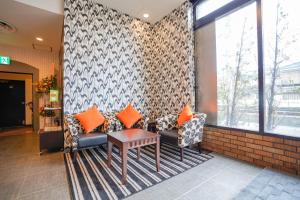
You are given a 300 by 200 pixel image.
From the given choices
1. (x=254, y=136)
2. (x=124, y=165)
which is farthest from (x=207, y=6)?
(x=124, y=165)

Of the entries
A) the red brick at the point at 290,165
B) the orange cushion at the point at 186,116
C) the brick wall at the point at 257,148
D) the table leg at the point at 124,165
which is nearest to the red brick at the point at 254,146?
the brick wall at the point at 257,148

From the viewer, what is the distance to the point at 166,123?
3.65 meters

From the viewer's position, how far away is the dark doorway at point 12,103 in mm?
7004

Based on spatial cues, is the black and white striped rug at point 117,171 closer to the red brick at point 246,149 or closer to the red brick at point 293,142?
the red brick at point 246,149

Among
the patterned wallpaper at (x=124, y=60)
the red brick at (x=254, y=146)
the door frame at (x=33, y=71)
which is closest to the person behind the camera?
the red brick at (x=254, y=146)

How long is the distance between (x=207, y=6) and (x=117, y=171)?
3.79m

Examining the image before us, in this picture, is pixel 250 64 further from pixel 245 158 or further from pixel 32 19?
pixel 32 19

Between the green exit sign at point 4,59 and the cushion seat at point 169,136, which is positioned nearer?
the cushion seat at point 169,136

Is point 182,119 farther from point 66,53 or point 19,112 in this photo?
point 19,112

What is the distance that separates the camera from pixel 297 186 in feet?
6.71

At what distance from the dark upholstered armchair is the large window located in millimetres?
535

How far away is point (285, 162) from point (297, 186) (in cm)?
46

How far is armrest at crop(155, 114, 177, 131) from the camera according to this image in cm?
356

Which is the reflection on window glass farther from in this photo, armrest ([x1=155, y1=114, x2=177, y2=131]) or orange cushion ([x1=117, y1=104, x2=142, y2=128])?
orange cushion ([x1=117, y1=104, x2=142, y2=128])
